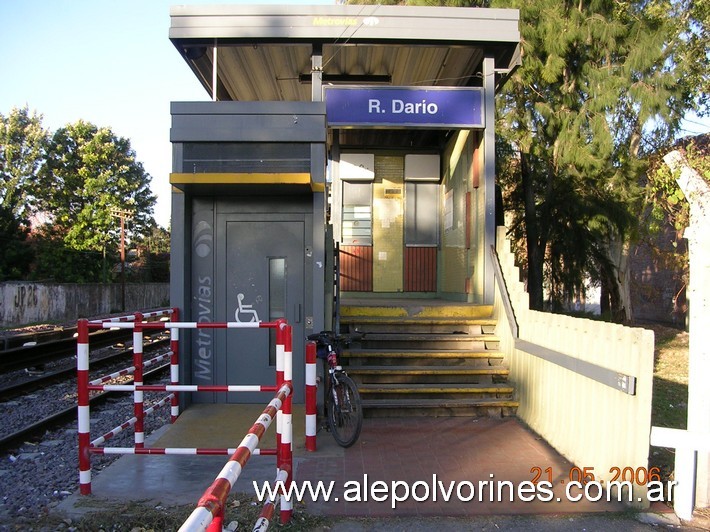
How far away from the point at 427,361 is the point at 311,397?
2.37 metres

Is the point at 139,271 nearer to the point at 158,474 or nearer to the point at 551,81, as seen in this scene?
the point at 551,81

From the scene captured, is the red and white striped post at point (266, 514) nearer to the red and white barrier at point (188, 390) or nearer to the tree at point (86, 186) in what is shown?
the red and white barrier at point (188, 390)

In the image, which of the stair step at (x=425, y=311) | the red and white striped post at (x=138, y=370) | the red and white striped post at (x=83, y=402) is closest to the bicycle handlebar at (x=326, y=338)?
the red and white striped post at (x=138, y=370)

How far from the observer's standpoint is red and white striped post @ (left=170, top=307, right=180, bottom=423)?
6285 mm

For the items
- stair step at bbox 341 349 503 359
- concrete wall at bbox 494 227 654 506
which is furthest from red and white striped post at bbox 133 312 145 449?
concrete wall at bbox 494 227 654 506

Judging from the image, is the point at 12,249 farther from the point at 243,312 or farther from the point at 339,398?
the point at 339,398

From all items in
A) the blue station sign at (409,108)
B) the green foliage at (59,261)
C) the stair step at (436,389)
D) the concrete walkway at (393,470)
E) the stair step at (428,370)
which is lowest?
the concrete walkway at (393,470)

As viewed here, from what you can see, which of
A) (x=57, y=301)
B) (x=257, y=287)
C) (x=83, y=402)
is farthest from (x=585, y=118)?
(x=57, y=301)

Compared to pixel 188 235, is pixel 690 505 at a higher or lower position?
lower

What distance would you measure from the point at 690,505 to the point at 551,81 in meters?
10.6

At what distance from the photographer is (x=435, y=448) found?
5.65 metres

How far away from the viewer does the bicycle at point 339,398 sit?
5.62 meters

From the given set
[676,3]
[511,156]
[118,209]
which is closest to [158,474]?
[511,156]

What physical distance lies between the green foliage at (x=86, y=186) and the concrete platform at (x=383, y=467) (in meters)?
40.2
